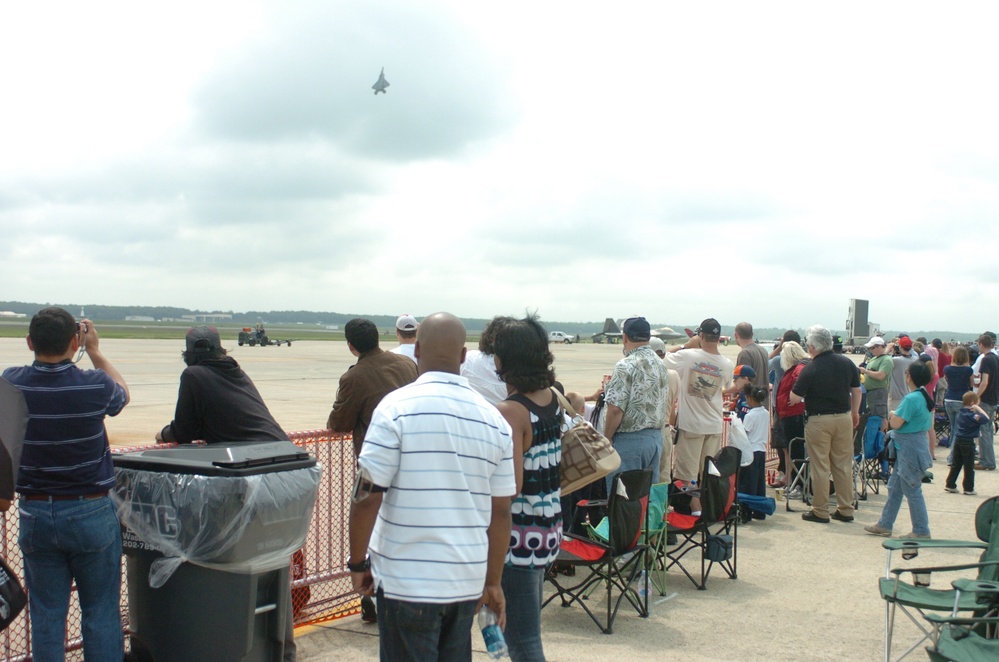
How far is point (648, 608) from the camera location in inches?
215

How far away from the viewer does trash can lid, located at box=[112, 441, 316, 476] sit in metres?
3.53

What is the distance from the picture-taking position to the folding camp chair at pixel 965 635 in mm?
3732

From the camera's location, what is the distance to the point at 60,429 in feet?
11.2

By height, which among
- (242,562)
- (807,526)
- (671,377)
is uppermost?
(671,377)

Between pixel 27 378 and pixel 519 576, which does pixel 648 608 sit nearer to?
pixel 519 576

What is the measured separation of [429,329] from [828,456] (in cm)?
683

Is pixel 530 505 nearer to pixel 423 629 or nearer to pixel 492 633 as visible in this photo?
pixel 492 633

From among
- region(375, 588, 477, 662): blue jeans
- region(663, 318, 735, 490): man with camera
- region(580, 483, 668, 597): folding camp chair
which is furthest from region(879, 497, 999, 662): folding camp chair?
region(663, 318, 735, 490): man with camera

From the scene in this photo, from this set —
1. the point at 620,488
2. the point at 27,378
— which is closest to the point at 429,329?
the point at 27,378

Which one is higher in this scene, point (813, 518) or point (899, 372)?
point (899, 372)

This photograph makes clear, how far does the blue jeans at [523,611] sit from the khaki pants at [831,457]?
19.4ft

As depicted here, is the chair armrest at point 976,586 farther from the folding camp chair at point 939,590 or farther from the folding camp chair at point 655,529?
the folding camp chair at point 655,529

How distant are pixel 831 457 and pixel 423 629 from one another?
698cm

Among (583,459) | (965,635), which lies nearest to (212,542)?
(583,459)
